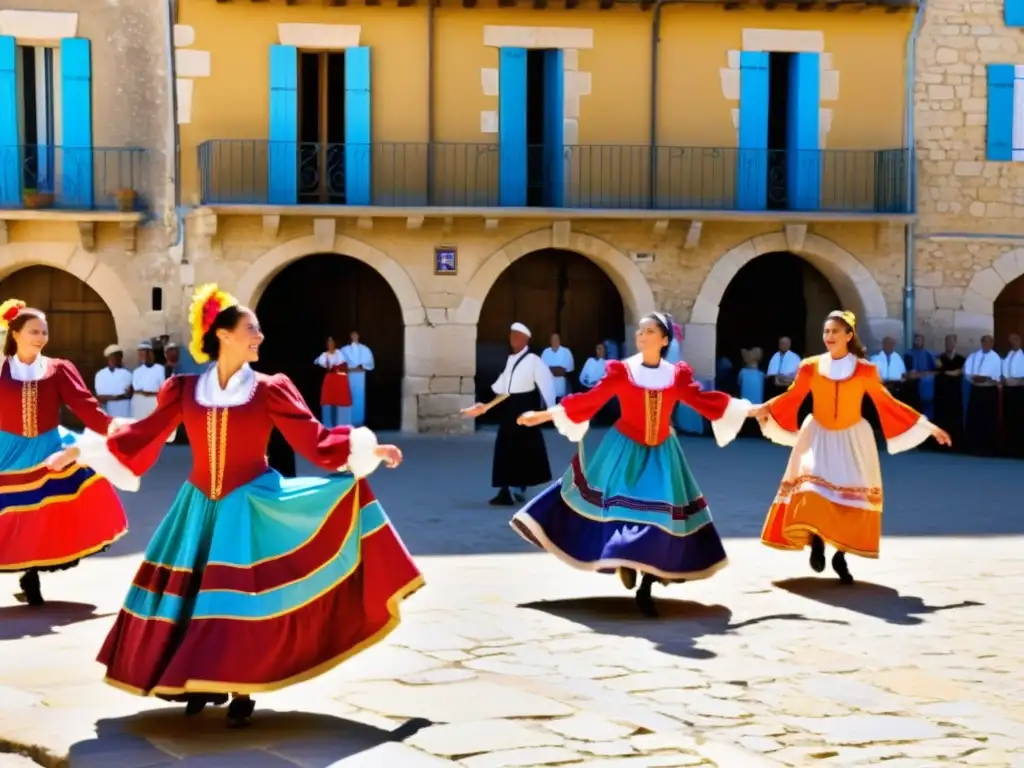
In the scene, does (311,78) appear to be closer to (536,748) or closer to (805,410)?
(805,410)

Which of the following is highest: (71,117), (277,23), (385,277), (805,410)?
(277,23)

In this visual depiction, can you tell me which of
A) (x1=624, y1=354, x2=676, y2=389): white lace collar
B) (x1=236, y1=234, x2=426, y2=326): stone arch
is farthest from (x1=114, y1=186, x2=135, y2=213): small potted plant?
(x1=624, y1=354, x2=676, y2=389): white lace collar

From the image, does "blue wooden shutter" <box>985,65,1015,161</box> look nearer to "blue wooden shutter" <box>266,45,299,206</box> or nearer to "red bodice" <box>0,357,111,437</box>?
"blue wooden shutter" <box>266,45,299,206</box>

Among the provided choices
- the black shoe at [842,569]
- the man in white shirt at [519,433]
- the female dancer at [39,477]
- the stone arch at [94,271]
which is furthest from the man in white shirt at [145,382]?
the black shoe at [842,569]

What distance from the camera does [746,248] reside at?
70.6ft

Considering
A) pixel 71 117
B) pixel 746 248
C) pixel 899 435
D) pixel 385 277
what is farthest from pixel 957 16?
pixel 899 435

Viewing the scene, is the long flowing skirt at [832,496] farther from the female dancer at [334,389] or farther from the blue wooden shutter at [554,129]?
the blue wooden shutter at [554,129]

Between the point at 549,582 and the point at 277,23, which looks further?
the point at 277,23

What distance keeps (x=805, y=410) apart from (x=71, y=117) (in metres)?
10.5

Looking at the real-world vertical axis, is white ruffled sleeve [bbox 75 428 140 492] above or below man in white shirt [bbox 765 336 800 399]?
above

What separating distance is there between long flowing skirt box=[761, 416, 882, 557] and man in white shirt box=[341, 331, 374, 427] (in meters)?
12.0

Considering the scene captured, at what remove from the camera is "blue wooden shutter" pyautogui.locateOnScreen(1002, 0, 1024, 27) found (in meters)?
21.6

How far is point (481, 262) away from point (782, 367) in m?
4.34

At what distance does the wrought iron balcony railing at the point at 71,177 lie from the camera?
20562mm
